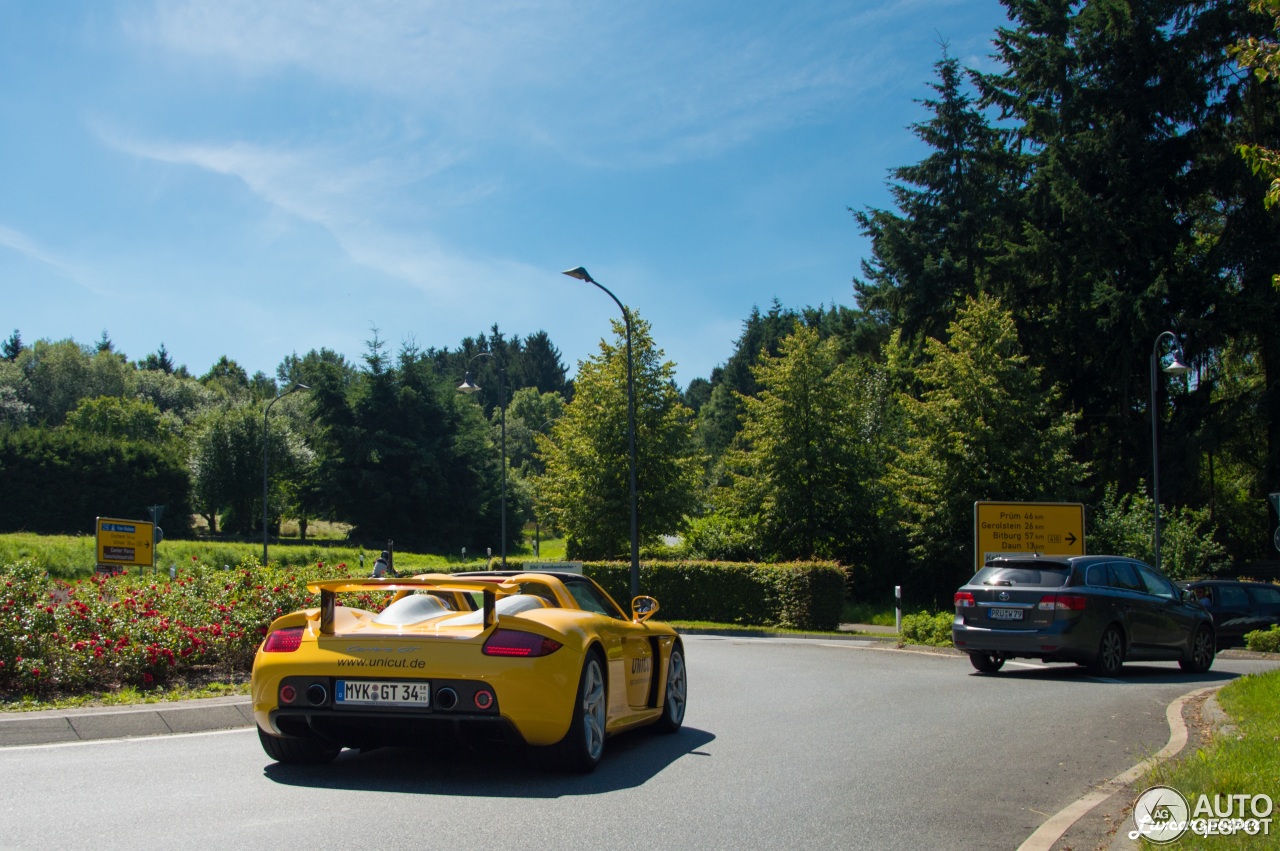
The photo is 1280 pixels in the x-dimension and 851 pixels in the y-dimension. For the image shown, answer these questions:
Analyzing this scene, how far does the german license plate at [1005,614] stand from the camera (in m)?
14.3

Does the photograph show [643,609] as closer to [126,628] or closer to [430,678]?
[430,678]

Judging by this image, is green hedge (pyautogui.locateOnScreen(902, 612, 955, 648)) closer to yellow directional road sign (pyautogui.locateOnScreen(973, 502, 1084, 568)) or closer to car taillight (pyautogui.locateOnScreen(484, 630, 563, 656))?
yellow directional road sign (pyautogui.locateOnScreen(973, 502, 1084, 568))

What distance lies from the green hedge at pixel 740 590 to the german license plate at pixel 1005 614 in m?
13.4

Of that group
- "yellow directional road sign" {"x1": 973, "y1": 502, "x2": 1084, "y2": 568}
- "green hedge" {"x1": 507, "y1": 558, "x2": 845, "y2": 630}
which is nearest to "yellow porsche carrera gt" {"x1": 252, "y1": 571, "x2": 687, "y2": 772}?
"yellow directional road sign" {"x1": 973, "y1": 502, "x2": 1084, "y2": 568}

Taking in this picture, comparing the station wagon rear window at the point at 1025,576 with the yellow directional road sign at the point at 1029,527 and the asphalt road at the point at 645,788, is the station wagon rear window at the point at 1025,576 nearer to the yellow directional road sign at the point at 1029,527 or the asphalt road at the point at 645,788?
the asphalt road at the point at 645,788

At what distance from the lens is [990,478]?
36.4m

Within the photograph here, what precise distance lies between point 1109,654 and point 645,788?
10.1 m

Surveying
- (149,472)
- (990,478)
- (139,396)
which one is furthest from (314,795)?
(139,396)

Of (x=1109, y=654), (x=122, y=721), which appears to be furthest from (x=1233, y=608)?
(x=122, y=721)

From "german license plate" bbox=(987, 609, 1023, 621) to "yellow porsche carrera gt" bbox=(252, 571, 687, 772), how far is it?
341 inches

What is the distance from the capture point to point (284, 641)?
22.4 ft

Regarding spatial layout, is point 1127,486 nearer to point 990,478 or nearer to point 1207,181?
point 990,478

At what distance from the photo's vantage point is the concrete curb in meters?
7.88

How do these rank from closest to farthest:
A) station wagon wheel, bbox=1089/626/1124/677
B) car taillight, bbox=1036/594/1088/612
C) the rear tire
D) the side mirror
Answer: the rear tire < the side mirror < car taillight, bbox=1036/594/1088/612 < station wagon wheel, bbox=1089/626/1124/677
